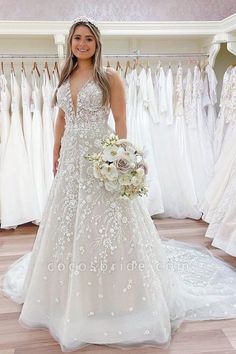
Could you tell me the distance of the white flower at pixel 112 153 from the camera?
146 centimetres

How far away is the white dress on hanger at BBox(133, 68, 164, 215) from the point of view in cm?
303

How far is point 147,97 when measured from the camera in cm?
307

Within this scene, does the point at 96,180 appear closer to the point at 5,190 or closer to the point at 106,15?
the point at 5,190

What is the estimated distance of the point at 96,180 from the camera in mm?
1563

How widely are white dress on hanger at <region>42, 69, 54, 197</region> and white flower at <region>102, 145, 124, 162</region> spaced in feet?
5.09

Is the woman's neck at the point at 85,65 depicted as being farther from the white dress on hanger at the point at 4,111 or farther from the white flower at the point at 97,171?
the white dress on hanger at the point at 4,111

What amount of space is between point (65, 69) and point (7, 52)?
1714 millimetres

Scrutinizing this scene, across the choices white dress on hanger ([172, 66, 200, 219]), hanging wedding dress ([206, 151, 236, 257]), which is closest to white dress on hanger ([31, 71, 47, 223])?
white dress on hanger ([172, 66, 200, 219])

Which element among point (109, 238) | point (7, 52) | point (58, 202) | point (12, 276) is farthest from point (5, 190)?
point (109, 238)

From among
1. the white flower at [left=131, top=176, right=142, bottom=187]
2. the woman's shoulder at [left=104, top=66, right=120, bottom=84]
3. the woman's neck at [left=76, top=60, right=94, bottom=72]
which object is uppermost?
the woman's neck at [left=76, top=60, right=94, bottom=72]

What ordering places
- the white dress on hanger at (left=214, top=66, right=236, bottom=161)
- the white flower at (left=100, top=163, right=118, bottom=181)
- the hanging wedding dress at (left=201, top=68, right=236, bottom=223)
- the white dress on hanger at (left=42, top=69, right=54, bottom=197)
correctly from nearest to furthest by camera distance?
the white flower at (left=100, top=163, right=118, bottom=181) < the hanging wedding dress at (left=201, top=68, right=236, bottom=223) < the white dress on hanger at (left=214, top=66, right=236, bottom=161) < the white dress on hanger at (left=42, top=69, right=54, bottom=197)

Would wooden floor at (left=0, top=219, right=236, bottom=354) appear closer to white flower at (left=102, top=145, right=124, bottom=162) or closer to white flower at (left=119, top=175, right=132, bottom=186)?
white flower at (left=119, top=175, right=132, bottom=186)

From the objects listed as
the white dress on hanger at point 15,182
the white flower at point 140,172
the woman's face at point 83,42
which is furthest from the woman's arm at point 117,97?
the white dress on hanger at point 15,182

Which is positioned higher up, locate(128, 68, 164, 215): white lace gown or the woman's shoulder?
the woman's shoulder
